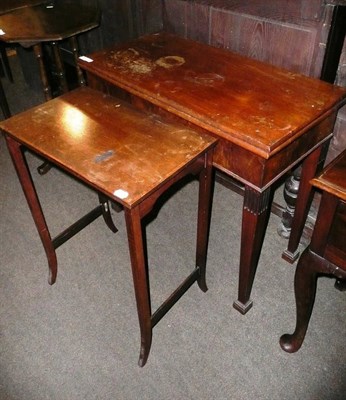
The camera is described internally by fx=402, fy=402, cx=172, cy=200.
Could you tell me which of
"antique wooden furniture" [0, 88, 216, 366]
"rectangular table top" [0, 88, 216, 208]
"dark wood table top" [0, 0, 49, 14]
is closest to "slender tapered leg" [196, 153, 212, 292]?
"antique wooden furniture" [0, 88, 216, 366]

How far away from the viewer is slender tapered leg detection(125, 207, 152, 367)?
108 cm

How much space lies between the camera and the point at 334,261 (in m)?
1.11

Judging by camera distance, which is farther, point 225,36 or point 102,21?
point 102,21

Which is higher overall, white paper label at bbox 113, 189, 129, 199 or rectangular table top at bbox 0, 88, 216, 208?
rectangular table top at bbox 0, 88, 216, 208

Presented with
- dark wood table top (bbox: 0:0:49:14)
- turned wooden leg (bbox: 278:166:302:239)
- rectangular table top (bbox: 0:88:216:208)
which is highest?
dark wood table top (bbox: 0:0:49:14)

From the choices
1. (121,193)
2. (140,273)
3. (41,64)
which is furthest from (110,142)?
(41,64)

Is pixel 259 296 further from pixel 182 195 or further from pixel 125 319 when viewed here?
pixel 182 195

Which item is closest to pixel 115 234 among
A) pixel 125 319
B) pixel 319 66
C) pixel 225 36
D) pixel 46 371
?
pixel 125 319

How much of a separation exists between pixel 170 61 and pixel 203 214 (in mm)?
613

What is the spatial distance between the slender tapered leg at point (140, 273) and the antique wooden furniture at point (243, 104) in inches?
14.5

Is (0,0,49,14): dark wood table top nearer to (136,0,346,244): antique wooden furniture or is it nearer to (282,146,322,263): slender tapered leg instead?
(136,0,346,244): antique wooden furniture

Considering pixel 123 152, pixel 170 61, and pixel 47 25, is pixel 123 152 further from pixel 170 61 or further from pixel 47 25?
pixel 47 25

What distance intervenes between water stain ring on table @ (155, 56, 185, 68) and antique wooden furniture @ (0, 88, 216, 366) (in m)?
0.25

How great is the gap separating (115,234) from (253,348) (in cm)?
86
